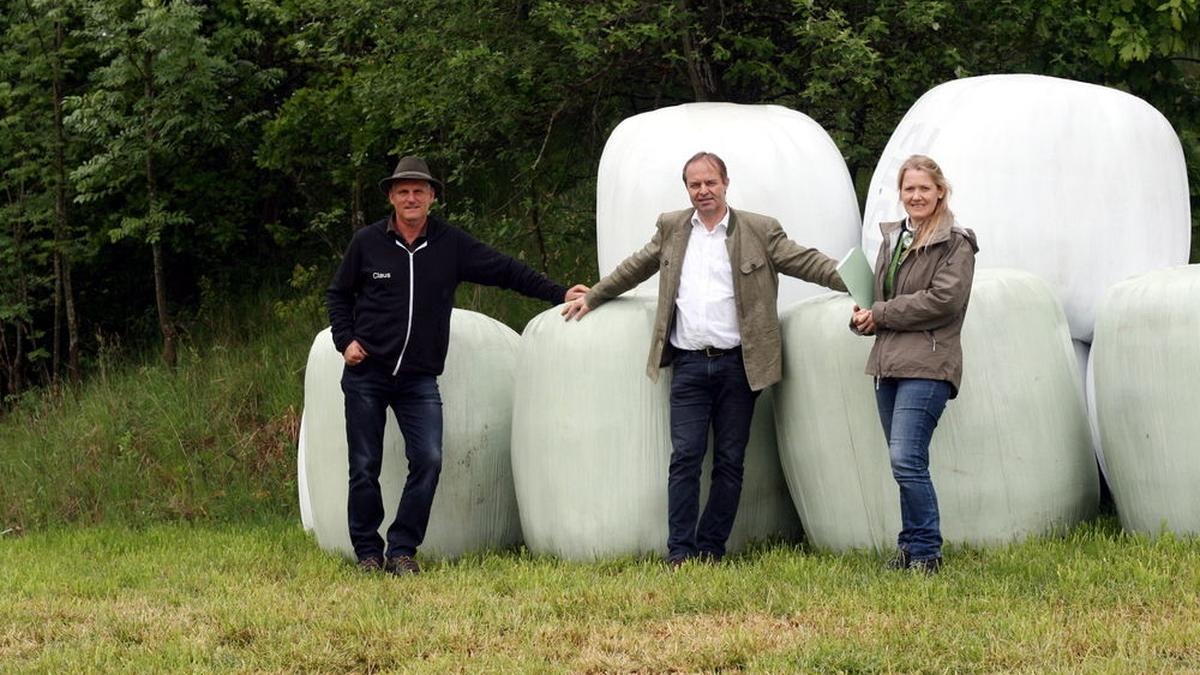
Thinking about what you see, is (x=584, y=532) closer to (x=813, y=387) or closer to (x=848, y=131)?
(x=813, y=387)

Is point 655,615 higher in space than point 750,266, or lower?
lower

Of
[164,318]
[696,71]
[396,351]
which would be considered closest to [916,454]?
[396,351]

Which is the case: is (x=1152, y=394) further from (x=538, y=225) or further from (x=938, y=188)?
(x=538, y=225)

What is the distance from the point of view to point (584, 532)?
714cm

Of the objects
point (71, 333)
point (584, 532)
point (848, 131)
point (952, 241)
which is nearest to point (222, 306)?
point (71, 333)

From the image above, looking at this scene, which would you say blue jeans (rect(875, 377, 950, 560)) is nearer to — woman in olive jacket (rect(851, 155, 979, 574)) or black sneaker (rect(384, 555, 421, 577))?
woman in olive jacket (rect(851, 155, 979, 574))

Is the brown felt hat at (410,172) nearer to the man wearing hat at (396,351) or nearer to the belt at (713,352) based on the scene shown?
the man wearing hat at (396,351)

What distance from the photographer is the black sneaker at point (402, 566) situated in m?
6.98

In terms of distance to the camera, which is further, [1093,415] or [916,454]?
[1093,415]

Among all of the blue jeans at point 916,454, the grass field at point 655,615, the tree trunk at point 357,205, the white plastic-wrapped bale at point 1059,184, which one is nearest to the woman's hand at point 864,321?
the blue jeans at point 916,454

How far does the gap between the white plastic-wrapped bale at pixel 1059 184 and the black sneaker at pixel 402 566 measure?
8.16ft

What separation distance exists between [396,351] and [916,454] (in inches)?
87.7

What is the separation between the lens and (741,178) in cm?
764

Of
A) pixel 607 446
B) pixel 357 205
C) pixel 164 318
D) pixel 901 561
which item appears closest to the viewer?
pixel 901 561
